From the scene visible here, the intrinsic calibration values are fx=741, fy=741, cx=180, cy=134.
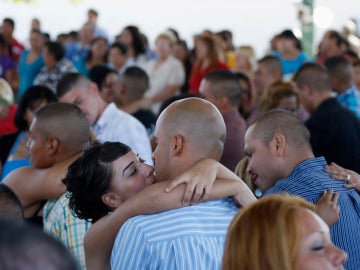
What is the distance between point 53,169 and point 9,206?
0.89 meters

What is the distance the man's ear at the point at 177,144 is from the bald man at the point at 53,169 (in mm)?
698

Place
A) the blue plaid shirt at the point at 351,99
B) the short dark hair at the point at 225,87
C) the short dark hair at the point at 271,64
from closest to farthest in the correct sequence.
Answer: the short dark hair at the point at 225,87 → the blue plaid shirt at the point at 351,99 → the short dark hair at the point at 271,64

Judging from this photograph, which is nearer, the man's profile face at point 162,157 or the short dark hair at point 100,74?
the man's profile face at point 162,157

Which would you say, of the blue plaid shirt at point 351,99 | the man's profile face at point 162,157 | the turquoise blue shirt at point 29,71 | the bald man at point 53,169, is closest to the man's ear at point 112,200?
the man's profile face at point 162,157

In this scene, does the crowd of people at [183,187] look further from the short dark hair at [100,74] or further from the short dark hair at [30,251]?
the short dark hair at [100,74]

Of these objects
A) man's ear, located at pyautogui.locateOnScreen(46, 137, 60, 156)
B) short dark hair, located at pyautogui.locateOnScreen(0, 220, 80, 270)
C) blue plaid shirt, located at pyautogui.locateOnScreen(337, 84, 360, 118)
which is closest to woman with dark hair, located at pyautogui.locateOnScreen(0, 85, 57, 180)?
man's ear, located at pyautogui.locateOnScreen(46, 137, 60, 156)

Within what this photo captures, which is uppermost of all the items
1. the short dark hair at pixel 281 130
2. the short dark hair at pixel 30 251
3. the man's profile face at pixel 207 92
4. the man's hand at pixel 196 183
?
the short dark hair at pixel 30 251

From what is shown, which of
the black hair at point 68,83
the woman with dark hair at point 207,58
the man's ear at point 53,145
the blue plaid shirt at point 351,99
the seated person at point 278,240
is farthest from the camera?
the woman with dark hair at point 207,58

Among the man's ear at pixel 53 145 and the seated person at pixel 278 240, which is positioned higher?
the seated person at pixel 278 240

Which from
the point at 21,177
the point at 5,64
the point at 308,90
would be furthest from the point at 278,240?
the point at 5,64

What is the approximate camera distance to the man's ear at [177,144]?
8.70 feet

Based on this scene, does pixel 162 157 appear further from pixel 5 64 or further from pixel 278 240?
pixel 5 64

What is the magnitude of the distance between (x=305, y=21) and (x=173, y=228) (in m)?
10.8

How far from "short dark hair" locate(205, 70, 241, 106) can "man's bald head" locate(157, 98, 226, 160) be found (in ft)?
8.71
